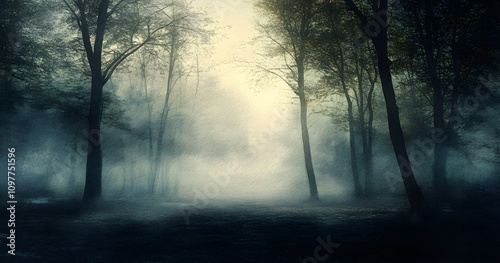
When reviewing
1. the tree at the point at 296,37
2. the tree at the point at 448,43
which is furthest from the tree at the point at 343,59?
the tree at the point at 448,43

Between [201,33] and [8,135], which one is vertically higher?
[201,33]

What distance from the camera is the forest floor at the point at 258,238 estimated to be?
33.0 feet

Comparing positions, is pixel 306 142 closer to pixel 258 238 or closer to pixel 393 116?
pixel 393 116

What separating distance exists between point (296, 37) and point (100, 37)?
1189cm

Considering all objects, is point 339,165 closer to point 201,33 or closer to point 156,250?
point 201,33

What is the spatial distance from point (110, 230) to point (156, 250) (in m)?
4.02

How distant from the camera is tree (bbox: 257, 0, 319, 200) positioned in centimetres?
2896

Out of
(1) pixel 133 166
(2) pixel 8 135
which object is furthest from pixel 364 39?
(1) pixel 133 166

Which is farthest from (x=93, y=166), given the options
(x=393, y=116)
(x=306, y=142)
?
(x=393, y=116)

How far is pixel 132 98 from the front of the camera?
48500 mm

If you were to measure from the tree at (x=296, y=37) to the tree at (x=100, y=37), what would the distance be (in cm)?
716

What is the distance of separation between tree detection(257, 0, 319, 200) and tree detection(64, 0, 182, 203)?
7.16 metres

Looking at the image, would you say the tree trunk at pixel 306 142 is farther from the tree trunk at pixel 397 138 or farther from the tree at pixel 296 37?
the tree trunk at pixel 397 138

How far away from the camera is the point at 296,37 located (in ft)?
96.7
